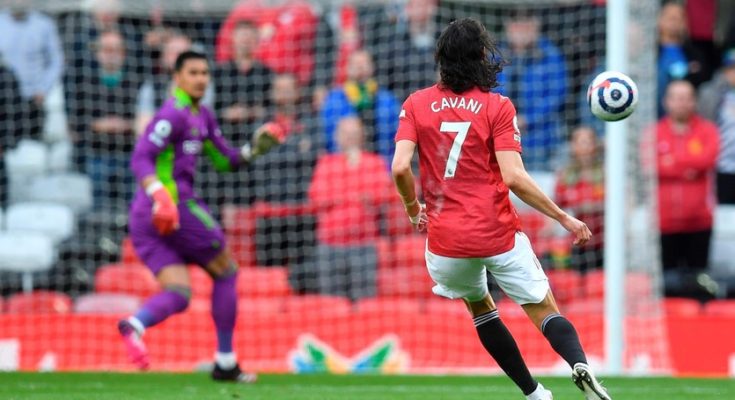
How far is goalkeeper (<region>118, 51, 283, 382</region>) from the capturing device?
329 inches

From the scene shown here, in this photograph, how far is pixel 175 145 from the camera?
27.9ft

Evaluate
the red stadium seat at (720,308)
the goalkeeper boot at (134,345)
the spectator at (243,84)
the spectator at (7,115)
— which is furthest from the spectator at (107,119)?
the red stadium seat at (720,308)

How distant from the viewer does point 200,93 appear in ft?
28.0

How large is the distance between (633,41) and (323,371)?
3629mm

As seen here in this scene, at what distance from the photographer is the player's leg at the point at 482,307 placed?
5898mm

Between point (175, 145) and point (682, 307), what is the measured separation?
459 cm

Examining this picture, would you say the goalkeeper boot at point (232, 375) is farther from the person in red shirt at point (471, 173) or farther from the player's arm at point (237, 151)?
the person in red shirt at point (471, 173)

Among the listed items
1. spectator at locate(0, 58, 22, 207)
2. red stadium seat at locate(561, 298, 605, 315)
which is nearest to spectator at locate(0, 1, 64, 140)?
spectator at locate(0, 58, 22, 207)

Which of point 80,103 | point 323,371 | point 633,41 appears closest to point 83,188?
point 80,103

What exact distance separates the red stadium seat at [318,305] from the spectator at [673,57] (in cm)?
368

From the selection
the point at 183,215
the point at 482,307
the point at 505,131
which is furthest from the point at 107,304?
the point at 505,131

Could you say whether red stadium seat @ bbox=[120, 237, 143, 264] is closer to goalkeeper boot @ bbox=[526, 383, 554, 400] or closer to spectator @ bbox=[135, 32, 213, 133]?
spectator @ bbox=[135, 32, 213, 133]

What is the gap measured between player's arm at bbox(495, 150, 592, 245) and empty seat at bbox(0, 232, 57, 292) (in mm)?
6734

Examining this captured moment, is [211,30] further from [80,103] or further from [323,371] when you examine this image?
[323,371]
